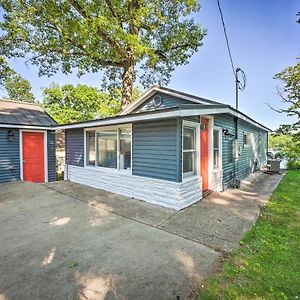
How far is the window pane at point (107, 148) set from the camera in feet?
24.0

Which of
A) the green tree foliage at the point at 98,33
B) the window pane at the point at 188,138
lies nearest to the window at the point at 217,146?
the window pane at the point at 188,138

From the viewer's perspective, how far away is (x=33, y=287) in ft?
8.09

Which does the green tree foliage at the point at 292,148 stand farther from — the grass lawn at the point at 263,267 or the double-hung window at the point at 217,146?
the grass lawn at the point at 263,267

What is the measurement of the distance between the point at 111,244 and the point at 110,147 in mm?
4358

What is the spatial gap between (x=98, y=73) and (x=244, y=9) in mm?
11387

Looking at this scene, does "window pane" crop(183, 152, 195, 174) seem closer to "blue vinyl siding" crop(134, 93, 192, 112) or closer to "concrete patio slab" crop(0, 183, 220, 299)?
"concrete patio slab" crop(0, 183, 220, 299)

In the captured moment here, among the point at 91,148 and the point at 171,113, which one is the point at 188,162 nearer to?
the point at 171,113

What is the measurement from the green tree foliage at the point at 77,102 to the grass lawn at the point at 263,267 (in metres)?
21.9

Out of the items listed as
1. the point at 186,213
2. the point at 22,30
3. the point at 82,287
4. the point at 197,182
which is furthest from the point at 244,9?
the point at 22,30

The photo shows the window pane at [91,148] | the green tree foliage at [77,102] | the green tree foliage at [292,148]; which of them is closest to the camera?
the window pane at [91,148]

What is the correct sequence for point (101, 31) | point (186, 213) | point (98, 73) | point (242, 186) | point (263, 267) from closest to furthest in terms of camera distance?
1. point (263, 267)
2. point (186, 213)
3. point (242, 186)
4. point (101, 31)
5. point (98, 73)

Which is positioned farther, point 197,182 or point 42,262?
point 197,182

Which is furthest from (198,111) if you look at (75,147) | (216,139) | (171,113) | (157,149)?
(75,147)

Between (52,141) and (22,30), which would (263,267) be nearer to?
(52,141)
